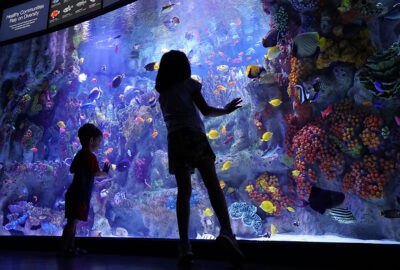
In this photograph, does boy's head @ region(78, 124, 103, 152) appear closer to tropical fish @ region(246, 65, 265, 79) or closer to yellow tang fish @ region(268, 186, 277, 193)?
tropical fish @ region(246, 65, 265, 79)

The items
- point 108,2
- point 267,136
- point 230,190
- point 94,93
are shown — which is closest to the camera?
point 267,136

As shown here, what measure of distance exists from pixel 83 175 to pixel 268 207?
2.73 meters

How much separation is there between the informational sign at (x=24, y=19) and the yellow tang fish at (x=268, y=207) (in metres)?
5.84

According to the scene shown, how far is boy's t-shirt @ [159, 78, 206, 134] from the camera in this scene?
2.27m

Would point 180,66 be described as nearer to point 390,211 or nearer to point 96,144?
point 96,144

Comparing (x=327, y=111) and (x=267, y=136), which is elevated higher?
(x=327, y=111)

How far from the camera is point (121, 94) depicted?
6422 millimetres

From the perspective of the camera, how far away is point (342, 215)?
11.0 feet

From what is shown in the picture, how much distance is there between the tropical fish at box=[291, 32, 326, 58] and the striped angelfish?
2024 mm

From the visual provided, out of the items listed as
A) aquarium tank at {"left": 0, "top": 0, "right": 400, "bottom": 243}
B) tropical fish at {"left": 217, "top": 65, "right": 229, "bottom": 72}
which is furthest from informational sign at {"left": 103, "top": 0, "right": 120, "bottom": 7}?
tropical fish at {"left": 217, "top": 65, "right": 229, "bottom": 72}

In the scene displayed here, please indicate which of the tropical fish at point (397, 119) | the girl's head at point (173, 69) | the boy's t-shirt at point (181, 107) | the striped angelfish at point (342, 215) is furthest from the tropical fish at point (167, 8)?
the striped angelfish at point (342, 215)

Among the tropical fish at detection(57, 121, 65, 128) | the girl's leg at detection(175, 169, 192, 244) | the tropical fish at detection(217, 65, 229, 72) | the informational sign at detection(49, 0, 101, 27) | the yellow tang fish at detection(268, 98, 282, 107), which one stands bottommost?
the girl's leg at detection(175, 169, 192, 244)

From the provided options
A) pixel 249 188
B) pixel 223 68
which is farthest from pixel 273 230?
pixel 223 68

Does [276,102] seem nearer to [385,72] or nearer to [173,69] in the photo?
[385,72]
